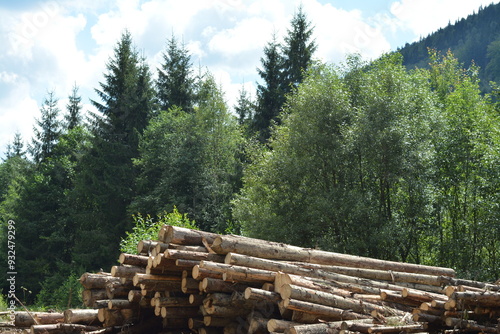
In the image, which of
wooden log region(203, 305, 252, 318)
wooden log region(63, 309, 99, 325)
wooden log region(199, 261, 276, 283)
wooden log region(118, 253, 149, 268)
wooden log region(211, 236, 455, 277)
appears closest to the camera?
wooden log region(199, 261, 276, 283)

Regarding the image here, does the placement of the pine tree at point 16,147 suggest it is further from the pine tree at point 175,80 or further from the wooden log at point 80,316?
the wooden log at point 80,316

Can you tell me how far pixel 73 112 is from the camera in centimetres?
5150

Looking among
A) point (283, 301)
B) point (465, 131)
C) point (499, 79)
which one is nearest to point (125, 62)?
point (465, 131)

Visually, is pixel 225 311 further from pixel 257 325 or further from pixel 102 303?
pixel 102 303

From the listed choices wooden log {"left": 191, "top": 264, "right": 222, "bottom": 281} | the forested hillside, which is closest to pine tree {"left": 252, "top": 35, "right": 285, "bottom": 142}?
wooden log {"left": 191, "top": 264, "right": 222, "bottom": 281}

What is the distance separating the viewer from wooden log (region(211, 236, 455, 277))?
896 centimetres

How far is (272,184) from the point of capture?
27297 millimetres

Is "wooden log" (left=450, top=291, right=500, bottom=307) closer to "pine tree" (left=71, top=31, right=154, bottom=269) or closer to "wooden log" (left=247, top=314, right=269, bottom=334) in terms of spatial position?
"wooden log" (left=247, top=314, right=269, bottom=334)

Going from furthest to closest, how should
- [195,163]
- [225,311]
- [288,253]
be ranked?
[195,163]
[288,253]
[225,311]

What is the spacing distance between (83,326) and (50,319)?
1.23m

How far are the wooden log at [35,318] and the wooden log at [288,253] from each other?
176 inches

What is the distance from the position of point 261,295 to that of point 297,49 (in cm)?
3606

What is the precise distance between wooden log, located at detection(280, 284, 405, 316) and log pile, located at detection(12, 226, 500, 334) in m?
0.02

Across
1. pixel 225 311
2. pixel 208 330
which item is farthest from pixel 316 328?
pixel 208 330
